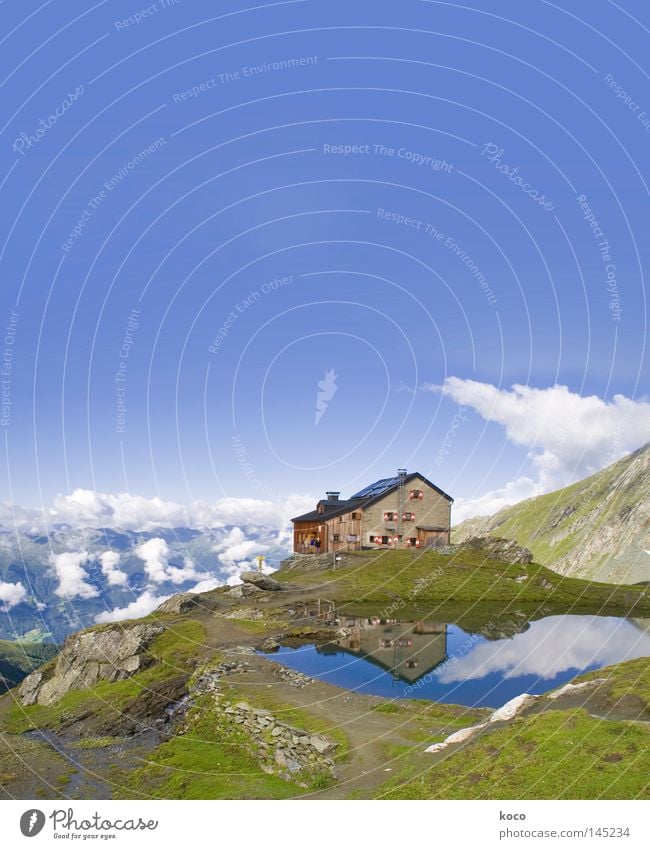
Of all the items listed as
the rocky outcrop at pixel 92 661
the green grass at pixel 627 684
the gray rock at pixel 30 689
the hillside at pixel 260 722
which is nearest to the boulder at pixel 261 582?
the hillside at pixel 260 722

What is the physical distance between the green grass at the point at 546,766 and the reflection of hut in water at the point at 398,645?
16.8m

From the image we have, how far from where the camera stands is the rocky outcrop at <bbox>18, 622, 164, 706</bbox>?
46772mm

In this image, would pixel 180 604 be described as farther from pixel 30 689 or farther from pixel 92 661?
pixel 30 689

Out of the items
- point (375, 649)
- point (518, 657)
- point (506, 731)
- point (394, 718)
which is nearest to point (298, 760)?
point (394, 718)

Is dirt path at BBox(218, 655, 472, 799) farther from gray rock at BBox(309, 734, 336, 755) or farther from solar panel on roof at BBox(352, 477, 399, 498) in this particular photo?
solar panel on roof at BBox(352, 477, 399, 498)

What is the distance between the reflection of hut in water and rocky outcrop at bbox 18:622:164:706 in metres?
16.1

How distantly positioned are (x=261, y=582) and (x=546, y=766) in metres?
52.1

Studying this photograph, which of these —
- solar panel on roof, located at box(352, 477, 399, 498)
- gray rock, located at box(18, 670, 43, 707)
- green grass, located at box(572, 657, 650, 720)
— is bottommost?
gray rock, located at box(18, 670, 43, 707)

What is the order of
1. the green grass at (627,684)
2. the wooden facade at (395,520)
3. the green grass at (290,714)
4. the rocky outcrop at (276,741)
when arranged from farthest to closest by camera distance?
1. the wooden facade at (395,520)
2. the green grass at (627,684)
3. the green grass at (290,714)
4. the rocky outcrop at (276,741)

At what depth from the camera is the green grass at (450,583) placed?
68.9m

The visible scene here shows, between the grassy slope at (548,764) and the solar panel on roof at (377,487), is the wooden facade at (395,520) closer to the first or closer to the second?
the solar panel on roof at (377,487)

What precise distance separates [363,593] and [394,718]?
125 ft

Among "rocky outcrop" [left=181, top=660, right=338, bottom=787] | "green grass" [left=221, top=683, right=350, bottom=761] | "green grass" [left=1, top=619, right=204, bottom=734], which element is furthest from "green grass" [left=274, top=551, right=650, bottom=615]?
"rocky outcrop" [left=181, top=660, right=338, bottom=787]

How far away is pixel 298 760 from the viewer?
2417 centimetres
